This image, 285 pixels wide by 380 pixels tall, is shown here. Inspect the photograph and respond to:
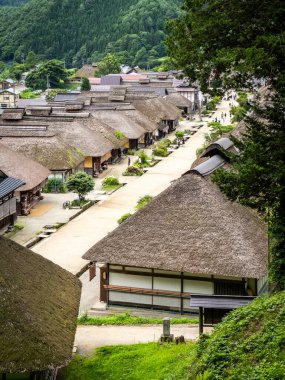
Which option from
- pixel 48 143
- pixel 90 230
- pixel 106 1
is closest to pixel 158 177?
pixel 48 143

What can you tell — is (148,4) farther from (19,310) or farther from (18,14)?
(19,310)

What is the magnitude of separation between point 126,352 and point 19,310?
381 centimetres

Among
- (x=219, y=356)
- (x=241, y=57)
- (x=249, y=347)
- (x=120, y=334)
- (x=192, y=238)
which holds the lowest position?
(x=120, y=334)

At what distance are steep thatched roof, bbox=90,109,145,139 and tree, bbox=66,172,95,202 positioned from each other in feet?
55.6

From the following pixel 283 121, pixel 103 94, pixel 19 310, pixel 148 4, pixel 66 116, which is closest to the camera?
pixel 19 310

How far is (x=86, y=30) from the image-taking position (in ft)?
598

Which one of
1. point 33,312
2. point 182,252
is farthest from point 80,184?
point 33,312

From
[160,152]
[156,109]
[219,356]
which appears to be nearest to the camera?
[219,356]

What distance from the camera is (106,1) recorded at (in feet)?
636

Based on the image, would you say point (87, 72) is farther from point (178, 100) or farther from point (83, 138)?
point (83, 138)

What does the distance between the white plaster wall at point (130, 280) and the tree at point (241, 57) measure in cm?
701

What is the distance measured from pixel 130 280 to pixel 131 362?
240 inches

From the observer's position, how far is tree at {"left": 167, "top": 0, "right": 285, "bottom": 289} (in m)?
15.5

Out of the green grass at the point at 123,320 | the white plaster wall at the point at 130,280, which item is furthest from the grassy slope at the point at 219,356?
the white plaster wall at the point at 130,280
